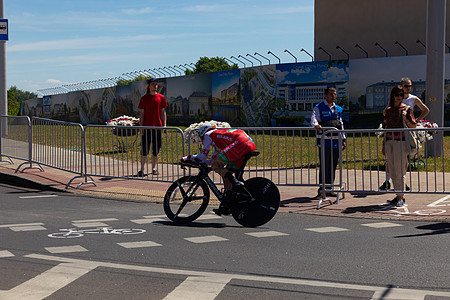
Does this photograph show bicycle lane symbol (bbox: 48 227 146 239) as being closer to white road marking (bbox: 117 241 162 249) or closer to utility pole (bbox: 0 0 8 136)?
white road marking (bbox: 117 241 162 249)

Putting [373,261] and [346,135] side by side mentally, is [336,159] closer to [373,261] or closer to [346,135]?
[346,135]

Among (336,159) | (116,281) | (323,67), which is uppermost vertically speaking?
(323,67)

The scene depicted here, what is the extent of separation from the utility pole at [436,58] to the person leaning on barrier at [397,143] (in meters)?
7.32

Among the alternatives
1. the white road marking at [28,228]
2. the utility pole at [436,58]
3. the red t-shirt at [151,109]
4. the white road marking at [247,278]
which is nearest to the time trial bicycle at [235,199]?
the white road marking at [28,228]

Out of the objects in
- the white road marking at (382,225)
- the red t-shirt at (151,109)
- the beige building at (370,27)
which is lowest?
the white road marking at (382,225)

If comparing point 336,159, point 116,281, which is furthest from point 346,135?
point 116,281

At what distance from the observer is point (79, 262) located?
Result: 641 cm

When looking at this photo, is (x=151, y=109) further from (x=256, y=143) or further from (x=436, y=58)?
(x=436, y=58)

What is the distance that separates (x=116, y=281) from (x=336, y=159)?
5.80 meters

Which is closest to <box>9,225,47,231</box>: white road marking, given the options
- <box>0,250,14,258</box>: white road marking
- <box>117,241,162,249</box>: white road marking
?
<box>0,250,14,258</box>: white road marking

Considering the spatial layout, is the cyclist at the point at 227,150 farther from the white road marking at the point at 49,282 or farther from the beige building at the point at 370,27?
the beige building at the point at 370,27

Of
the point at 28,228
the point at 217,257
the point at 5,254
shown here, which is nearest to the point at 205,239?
the point at 217,257

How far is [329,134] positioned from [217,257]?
177 inches

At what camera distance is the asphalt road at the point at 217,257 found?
5316mm
